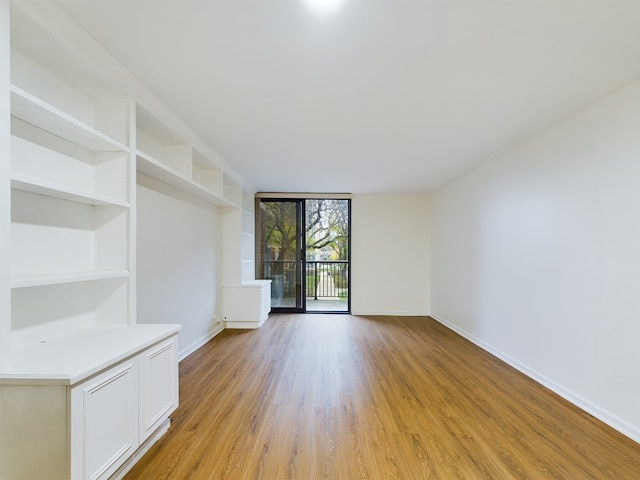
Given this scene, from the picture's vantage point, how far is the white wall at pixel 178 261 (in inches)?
102

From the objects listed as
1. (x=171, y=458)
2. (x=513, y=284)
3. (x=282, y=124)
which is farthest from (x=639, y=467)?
(x=282, y=124)

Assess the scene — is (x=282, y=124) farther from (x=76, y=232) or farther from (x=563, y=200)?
(x=563, y=200)

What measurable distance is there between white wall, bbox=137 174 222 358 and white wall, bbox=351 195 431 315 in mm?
2639

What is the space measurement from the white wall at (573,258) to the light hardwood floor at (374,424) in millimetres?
286

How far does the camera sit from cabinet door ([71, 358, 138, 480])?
1182mm

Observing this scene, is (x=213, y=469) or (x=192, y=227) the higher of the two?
(x=192, y=227)

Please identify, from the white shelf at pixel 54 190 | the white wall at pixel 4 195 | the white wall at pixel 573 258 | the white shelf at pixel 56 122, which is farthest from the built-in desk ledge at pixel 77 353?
the white wall at pixel 573 258

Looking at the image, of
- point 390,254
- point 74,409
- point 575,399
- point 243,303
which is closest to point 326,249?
point 390,254

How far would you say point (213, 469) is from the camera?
1.57 m

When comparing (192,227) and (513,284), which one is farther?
A: (192,227)

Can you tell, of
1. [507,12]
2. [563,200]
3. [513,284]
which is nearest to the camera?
[507,12]

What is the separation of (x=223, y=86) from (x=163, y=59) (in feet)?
1.21

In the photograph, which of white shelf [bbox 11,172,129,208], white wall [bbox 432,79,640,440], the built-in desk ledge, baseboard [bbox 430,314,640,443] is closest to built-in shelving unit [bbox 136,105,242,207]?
white shelf [bbox 11,172,129,208]

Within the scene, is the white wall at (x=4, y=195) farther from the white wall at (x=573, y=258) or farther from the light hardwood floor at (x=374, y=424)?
the white wall at (x=573, y=258)
